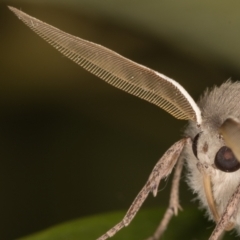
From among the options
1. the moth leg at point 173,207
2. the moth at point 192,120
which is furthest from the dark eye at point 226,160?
the moth leg at point 173,207

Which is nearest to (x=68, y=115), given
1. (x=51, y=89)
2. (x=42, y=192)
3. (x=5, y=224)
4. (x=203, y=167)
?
(x=51, y=89)

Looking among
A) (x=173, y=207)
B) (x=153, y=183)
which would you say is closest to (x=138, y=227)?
(x=173, y=207)

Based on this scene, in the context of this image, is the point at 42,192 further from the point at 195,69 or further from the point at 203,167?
the point at 203,167

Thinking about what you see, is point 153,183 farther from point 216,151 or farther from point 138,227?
point 138,227

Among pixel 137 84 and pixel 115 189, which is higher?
pixel 137 84

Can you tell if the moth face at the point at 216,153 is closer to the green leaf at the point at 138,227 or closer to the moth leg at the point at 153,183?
the moth leg at the point at 153,183
